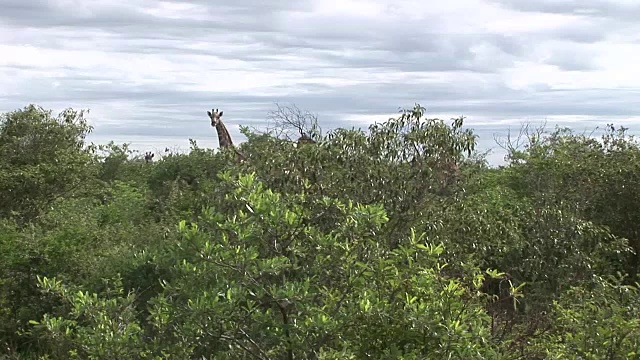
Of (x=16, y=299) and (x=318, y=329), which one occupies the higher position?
(x=318, y=329)

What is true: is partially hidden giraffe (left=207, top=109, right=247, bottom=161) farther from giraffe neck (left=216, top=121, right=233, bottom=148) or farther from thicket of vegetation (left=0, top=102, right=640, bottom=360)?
thicket of vegetation (left=0, top=102, right=640, bottom=360)

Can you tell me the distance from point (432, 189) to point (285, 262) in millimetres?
5152

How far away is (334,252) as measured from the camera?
741 cm

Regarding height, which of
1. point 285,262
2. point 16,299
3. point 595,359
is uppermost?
point 285,262

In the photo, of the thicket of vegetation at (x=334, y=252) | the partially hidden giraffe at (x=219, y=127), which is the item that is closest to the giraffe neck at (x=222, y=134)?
the partially hidden giraffe at (x=219, y=127)

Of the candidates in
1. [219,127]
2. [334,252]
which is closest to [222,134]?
[219,127]

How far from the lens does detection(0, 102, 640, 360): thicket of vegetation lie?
23.9ft

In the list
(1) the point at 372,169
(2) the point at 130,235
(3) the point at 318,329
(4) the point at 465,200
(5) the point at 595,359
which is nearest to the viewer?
(3) the point at 318,329

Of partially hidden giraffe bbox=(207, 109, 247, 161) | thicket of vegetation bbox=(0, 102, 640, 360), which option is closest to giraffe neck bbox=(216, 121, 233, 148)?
partially hidden giraffe bbox=(207, 109, 247, 161)

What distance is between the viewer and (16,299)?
54.9 ft

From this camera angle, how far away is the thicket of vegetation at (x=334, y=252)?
7.30 metres

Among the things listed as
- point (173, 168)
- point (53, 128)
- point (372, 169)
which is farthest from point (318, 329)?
point (173, 168)

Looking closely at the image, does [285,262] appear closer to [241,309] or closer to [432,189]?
[241,309]

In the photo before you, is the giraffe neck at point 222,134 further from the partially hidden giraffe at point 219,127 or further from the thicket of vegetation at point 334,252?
the thicket of vegetation at point 334,252
